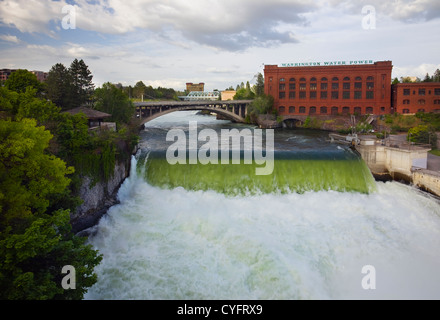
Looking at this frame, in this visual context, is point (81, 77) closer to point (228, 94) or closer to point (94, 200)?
point (94, 200)

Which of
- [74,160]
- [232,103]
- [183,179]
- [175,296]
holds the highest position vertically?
[232,103]

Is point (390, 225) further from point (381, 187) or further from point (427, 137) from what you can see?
point (427, 137)

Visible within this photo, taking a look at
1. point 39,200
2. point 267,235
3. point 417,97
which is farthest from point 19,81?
point 417,97

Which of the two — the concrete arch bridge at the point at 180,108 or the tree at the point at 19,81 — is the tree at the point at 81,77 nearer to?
the concrete arch bridge at the point at 180,108

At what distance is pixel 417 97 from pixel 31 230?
62320mm

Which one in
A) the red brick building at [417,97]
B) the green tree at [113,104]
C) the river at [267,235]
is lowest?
the river at [267,235]

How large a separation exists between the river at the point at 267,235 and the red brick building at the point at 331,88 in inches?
1586

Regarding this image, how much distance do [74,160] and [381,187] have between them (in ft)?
67.5

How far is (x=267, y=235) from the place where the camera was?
16.2 meters

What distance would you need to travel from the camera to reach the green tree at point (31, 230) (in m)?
8.90

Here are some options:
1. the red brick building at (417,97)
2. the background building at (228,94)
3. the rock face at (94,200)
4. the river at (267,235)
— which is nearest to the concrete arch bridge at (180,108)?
the red brick building at (417,97)

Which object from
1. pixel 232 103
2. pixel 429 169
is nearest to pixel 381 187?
pixel 429 169

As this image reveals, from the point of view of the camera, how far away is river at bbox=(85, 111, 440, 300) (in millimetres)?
12836
